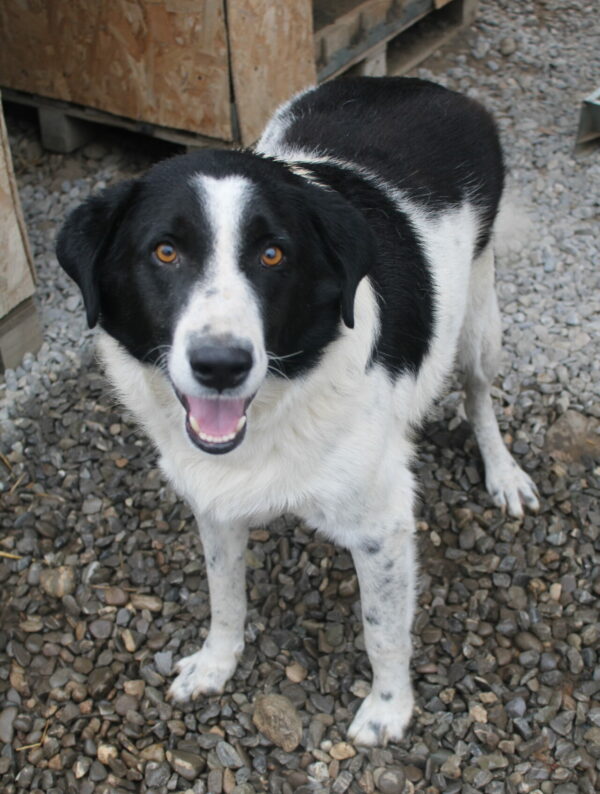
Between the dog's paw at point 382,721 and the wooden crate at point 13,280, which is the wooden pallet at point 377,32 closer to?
the wooden crate at point 13,280

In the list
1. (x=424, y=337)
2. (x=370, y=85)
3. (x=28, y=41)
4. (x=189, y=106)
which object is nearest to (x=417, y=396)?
(x=424, y=337)

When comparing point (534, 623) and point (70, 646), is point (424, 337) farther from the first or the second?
point (70, 646)

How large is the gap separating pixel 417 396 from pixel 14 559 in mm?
1651

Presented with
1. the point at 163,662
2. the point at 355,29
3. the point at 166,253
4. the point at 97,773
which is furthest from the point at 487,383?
the point at 355,29

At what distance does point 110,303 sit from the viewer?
2215 millimetres

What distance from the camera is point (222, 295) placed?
1.93m

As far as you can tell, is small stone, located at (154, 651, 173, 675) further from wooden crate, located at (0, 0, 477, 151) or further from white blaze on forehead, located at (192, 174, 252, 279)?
wooden crate, located at (0, 0, 477, 151)

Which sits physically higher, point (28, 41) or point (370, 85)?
point (370, 85)

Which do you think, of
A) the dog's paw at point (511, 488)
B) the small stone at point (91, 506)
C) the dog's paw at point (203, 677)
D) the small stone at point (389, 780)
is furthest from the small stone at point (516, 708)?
the small stone at point (91, 506)

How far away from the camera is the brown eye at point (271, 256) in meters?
2.03

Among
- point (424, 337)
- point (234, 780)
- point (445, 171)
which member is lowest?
point (234, 780)

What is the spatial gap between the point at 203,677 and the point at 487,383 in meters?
1.52

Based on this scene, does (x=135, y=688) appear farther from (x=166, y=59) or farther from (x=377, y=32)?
(x=377, y=32)

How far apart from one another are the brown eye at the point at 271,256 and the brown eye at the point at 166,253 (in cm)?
20
